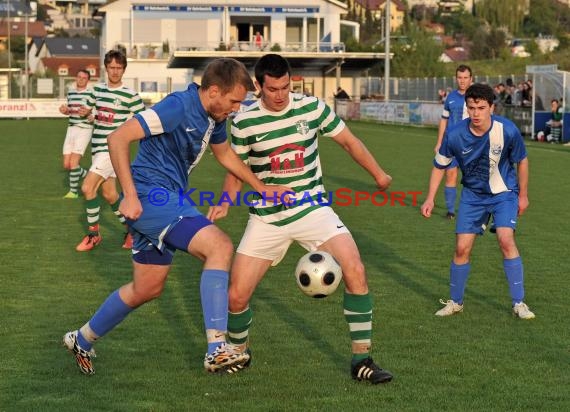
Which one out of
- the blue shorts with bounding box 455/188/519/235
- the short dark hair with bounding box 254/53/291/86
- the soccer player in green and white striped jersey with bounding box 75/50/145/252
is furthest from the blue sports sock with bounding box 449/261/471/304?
the soccer player in green and white striped jersey with bounding box 75/50/145/252

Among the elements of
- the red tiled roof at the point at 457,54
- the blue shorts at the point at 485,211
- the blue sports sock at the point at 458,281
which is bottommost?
the blue sports sock at the point at 458,281

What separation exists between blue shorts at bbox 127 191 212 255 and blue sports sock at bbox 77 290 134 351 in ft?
1.59

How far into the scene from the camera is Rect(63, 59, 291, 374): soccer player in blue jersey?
590 centimetres

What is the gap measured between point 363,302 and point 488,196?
2447 millimetres

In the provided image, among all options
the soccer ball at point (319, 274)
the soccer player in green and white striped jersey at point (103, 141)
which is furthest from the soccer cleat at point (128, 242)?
the soccer ball at point (319, 274)

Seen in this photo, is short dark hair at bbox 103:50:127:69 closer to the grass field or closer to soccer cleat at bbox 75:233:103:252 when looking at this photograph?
soccer cleat at bbox 75:233:103:252

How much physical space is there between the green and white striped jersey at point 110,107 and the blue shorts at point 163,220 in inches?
244

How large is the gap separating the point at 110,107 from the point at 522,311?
19.7 ft

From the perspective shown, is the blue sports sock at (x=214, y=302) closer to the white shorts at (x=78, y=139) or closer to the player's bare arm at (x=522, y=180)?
the player's bare arm at (x=522, y=180)

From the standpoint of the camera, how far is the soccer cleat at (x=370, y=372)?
6176 mm

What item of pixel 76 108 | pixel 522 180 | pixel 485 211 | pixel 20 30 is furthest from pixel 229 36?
pixel 20 30

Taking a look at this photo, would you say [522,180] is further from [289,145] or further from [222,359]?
[222,359]

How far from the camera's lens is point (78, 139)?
15.6m

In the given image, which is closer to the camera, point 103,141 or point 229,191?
point 229,191
